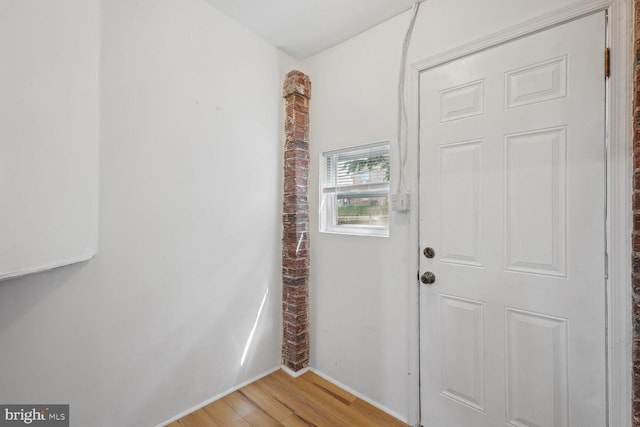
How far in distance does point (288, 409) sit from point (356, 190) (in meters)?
1.62

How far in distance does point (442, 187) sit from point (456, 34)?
894 millimetres

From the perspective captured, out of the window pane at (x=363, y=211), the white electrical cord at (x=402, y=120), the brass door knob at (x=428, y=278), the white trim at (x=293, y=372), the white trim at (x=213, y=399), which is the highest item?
the white electrical cord at (x=402, y=120)

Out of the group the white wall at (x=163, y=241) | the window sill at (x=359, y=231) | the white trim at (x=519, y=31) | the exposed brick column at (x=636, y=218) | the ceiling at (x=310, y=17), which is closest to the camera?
the exposed brick column at (x=636, y=218)

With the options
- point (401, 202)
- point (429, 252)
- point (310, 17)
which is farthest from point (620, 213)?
point (310, 17)

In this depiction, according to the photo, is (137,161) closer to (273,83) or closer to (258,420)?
(273,83)

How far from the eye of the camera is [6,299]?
1.18 metres

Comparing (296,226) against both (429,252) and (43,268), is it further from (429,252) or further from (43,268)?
(43,268)

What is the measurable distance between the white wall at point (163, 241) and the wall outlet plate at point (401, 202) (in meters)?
1.03

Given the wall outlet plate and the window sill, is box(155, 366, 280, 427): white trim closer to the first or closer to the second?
the window sill

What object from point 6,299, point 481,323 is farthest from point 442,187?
point 6,299

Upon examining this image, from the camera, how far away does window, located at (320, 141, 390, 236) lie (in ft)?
6.46

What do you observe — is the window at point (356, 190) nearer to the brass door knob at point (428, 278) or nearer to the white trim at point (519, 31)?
the brass door knob at point (428, 278)

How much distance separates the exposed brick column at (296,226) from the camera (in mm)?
2240

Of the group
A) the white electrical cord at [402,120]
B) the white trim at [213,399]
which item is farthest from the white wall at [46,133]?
the white electrical cord at [402,120]
